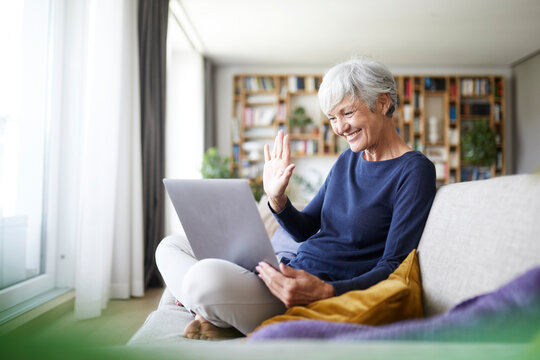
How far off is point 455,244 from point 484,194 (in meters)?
0.13

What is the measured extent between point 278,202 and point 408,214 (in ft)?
1.37

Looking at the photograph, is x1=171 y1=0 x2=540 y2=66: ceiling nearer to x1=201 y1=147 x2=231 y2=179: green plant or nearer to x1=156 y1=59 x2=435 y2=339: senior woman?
x1=201 y1=147 x2=231 y2=179: green plant

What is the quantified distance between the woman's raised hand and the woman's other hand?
32 centimetres

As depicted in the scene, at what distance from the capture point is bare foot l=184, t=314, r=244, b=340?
3.56 feet

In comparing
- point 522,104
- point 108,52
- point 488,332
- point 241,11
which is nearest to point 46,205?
point 108,52

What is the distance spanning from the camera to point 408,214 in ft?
3.95

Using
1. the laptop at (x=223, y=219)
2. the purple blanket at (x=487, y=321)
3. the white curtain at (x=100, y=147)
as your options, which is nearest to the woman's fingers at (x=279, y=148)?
the laptop at (x=223, y=219)

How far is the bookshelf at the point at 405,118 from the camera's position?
6.70m

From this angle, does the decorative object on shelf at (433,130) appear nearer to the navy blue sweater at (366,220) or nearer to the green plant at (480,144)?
the green plant at (480,144)

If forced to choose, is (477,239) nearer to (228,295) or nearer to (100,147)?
(228,295)

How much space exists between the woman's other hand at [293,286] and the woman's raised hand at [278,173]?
0.32 metres

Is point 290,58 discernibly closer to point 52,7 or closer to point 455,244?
point 52,7

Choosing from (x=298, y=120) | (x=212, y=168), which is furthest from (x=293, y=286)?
(x=298, y=120)

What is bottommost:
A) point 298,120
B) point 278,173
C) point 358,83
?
point 278,173
